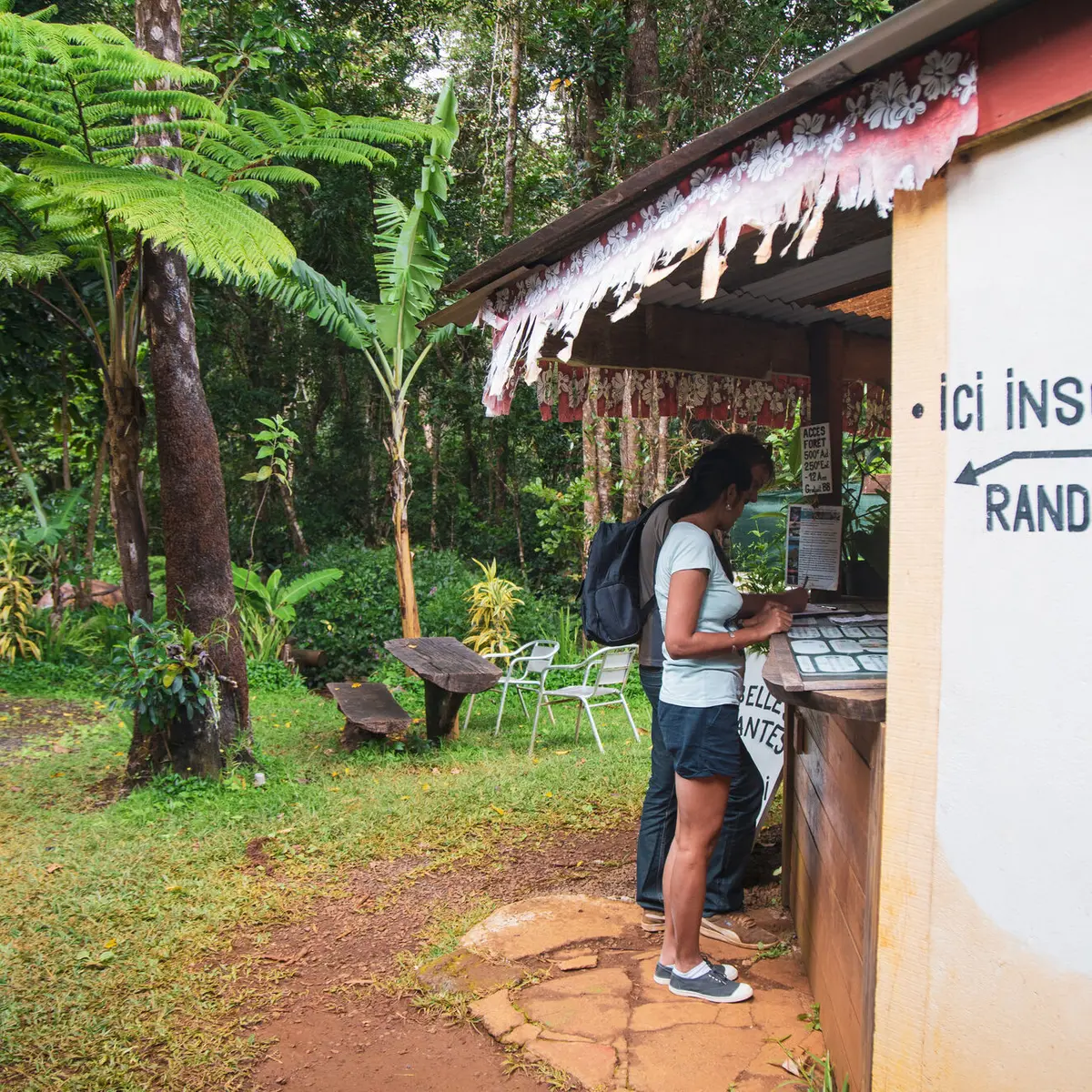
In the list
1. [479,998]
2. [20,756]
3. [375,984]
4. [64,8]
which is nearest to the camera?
[479,998]

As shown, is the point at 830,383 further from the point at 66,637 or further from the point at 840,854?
the point at 66,637

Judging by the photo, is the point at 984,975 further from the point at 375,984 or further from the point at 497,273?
the point at 497,273

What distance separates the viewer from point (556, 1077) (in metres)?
2.77

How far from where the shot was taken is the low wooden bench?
6.48m

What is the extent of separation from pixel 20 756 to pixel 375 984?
14.7ft

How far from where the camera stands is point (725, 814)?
12.0 ft

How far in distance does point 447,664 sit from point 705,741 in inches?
159

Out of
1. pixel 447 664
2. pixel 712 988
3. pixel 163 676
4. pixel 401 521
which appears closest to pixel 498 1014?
pixel 712 988

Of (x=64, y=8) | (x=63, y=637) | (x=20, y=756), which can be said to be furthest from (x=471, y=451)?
(x=20, y=756)

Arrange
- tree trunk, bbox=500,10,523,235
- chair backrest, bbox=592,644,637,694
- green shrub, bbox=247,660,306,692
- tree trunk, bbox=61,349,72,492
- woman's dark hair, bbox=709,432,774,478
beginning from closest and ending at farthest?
woman's dark hair, bbox=709,432,774,478
chair backrest, bbox=592,644,637,694
tree trunk, bbox=61,349,72,492
green shrub, bbox=247,660,306,692
tree trunk, bbox=500,10,523,235

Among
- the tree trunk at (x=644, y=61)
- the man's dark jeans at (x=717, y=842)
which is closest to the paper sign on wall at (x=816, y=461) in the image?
the man's dark jeans at (x=717, y=842)

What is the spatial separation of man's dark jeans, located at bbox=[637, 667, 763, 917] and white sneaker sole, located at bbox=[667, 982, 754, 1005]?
551 mm

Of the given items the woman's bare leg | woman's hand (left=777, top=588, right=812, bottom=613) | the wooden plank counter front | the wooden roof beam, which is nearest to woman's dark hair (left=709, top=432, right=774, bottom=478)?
woman's hand (left=777, top=588, right=812, bottom=613)

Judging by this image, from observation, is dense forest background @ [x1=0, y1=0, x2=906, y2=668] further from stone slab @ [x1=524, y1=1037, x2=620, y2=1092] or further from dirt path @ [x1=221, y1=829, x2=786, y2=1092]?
stone slab @ [x1=524, y1=1037, x2=620, y2=1092]
